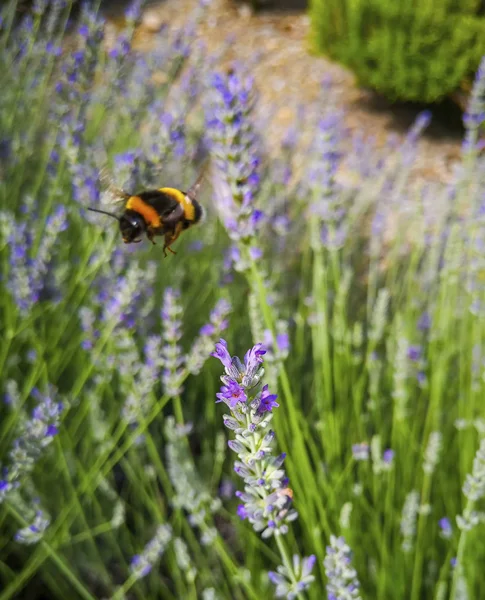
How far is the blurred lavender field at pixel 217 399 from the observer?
4.05 ft

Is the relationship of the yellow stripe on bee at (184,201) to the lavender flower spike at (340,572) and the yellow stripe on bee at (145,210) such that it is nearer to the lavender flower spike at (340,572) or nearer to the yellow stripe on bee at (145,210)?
the yellow stripe on bee at (145,210)

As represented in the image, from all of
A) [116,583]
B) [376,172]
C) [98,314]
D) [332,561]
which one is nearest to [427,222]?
[376,172]

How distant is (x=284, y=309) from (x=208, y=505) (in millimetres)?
1046

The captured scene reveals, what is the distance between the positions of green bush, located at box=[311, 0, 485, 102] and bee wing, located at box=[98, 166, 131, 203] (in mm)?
5550

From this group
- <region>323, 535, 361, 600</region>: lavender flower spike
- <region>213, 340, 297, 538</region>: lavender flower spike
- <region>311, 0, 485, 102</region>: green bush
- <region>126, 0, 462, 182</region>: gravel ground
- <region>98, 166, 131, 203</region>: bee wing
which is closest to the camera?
<region>213, 340, 297, 538</region>: lavender flower spike

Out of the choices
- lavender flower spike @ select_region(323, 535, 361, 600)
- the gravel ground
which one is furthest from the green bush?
lavender flower spike @ select_region(323, 535, 361, 600)

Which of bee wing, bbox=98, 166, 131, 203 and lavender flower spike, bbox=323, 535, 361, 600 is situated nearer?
lavender flower spike, bbox=323, 535, 361, 600

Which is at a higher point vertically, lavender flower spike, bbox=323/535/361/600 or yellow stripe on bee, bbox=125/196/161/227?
yellow stripe on bee, bbox=125/196/161/227

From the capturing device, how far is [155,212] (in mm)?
1388

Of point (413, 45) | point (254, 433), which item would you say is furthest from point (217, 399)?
point (413, 45)

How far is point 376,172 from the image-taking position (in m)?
3.20

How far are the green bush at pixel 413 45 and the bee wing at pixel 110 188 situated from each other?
5.55 m

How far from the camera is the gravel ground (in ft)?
21.6

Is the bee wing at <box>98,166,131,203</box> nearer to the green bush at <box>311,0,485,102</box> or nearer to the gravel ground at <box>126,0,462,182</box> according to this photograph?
the gravel ground at <box>126,0,462,182</box>
